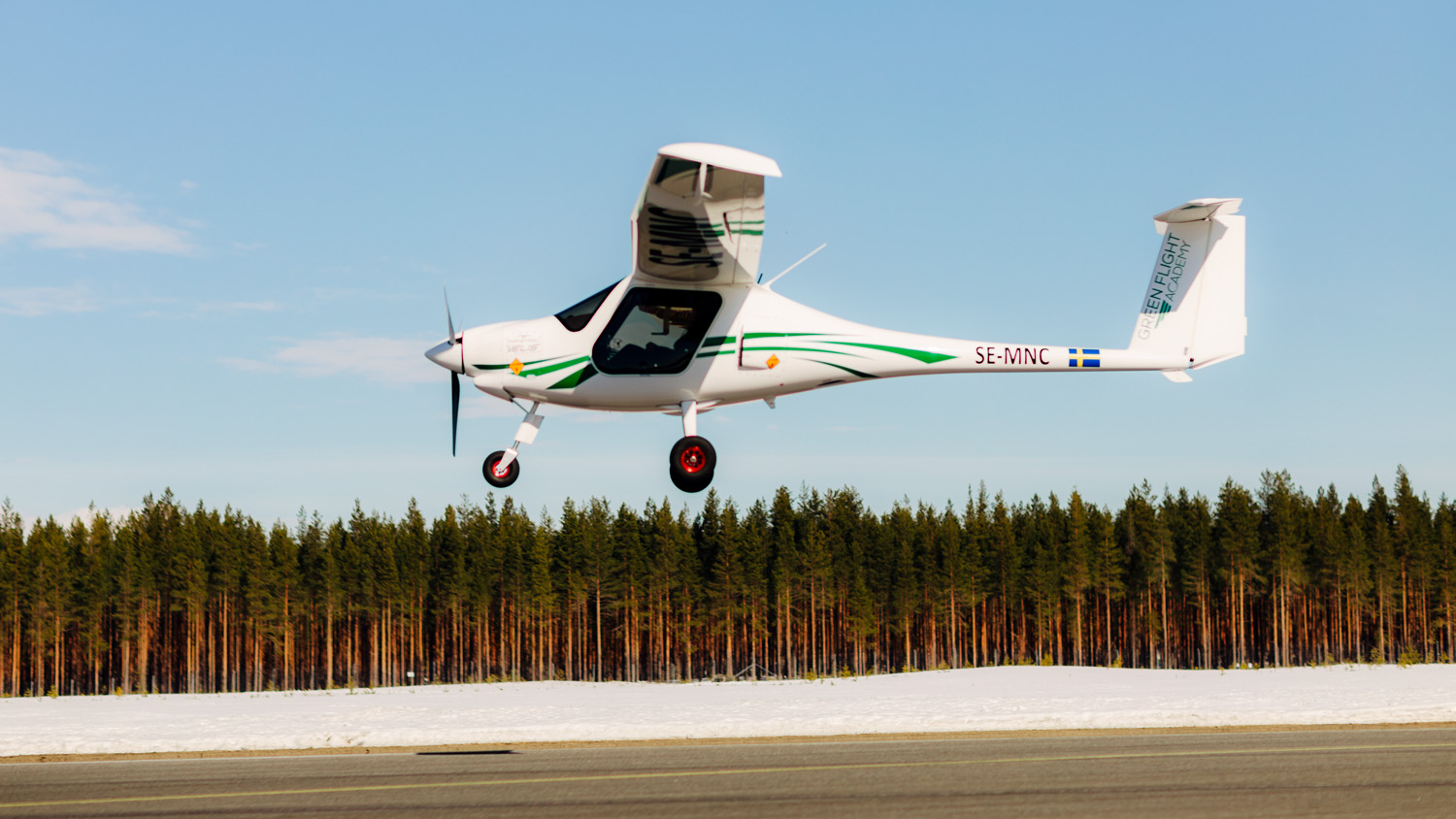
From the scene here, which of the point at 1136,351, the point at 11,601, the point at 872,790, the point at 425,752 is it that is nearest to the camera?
the point at 872,790

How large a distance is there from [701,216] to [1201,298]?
9.07 m

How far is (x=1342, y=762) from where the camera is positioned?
16891 millimetres

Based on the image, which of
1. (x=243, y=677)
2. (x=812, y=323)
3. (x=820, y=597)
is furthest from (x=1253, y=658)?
(x=812, y=323)

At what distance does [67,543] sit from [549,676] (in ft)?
119

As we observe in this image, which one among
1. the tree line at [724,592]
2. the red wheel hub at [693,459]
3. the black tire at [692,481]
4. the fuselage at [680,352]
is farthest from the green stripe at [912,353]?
the tree line at [724,592]

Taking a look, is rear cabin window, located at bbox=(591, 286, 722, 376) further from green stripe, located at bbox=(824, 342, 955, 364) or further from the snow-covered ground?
the snow-covered ground

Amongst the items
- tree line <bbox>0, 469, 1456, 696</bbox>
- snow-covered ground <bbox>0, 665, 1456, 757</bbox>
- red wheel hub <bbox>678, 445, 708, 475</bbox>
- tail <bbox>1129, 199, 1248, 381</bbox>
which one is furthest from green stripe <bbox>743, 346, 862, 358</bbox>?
tree line <bbox>0, 469, 1456, 696</bbox>

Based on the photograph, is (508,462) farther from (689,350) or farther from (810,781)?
(810,781)

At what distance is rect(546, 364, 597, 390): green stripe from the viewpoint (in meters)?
15.7

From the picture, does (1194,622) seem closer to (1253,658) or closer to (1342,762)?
(1253,658)

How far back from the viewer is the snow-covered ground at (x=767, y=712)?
2239 cm

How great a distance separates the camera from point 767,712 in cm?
2880

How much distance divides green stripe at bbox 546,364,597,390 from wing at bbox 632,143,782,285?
1410 mm

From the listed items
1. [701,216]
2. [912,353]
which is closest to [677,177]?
[701,216]
